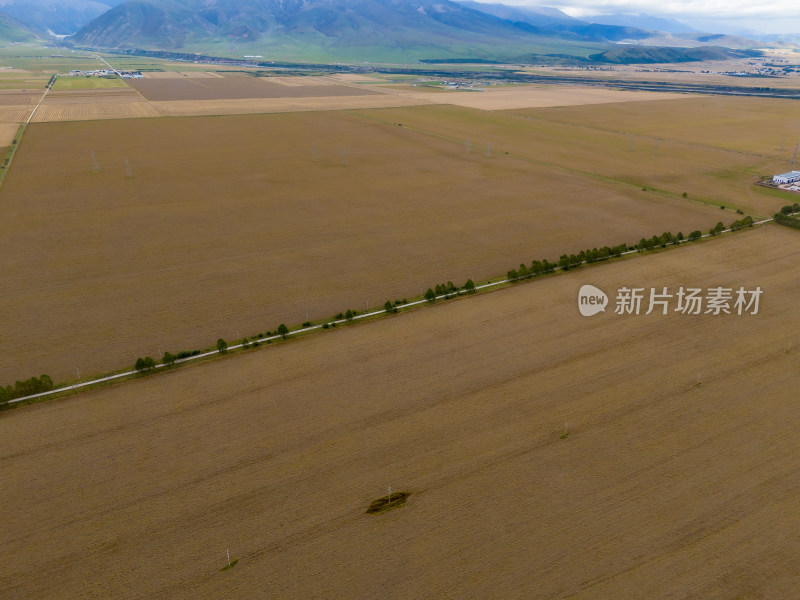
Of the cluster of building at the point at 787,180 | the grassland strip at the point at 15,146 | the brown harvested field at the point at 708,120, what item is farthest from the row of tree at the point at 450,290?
the brown harvested field at the point at 708,120

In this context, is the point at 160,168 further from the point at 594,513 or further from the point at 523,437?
the point at 594,513

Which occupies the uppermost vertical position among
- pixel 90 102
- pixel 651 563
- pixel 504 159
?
pixel 90 102

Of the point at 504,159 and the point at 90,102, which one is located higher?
the point at 90,102

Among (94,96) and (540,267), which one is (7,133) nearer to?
(94,96)

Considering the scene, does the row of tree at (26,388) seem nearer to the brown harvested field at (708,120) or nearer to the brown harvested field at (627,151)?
the brown harvested field at (627,151)

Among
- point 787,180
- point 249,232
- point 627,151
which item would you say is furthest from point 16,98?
point 787,180

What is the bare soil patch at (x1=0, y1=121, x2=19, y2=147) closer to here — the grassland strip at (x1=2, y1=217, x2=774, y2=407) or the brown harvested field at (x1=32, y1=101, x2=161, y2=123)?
the brown harvested field at (x1=32, y1=101, x2=161, y2=123)

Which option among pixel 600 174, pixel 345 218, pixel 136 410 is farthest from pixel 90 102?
pixel 136 410
